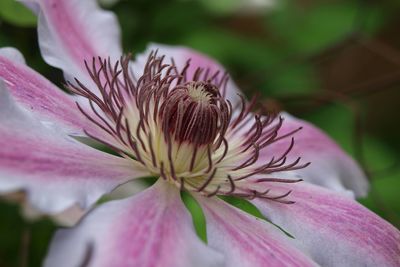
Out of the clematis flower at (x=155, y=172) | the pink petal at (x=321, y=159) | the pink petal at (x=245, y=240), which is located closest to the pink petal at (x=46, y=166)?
the clematis flower at (x=155, y=172)

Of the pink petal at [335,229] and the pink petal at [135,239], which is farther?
the pink petal at [335,229]

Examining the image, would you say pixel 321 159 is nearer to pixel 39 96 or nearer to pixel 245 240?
pixel 245 240

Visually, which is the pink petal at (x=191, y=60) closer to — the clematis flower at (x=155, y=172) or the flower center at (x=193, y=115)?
the clematis flower at (x=155, y=172)

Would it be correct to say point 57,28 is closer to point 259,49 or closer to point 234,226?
point 234,226

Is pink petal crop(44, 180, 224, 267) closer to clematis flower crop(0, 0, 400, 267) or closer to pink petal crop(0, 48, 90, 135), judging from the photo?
clematis flower crop(0, 0, 400, 267)

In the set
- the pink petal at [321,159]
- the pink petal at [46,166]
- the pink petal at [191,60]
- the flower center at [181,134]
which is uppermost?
the pink petal at [191,60]

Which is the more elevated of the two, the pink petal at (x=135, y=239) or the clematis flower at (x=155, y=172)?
the clematis flower at (x=155, y=172)

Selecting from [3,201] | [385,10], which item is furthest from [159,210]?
[385,10]
